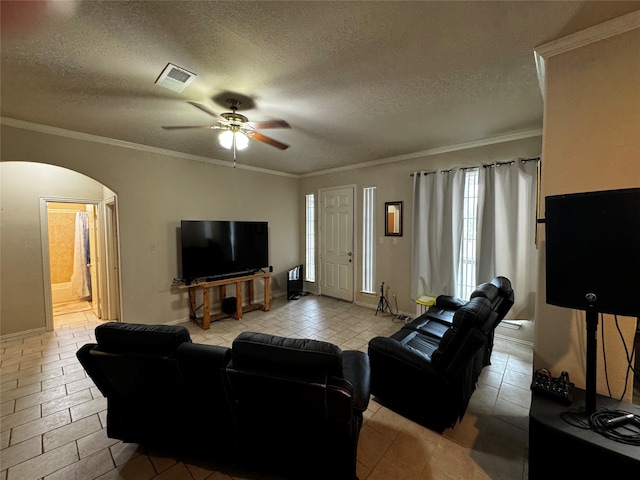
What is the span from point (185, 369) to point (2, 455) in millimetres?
1547

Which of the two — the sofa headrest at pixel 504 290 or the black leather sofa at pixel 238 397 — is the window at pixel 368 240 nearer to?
the sofa headrest at pixel 504 290

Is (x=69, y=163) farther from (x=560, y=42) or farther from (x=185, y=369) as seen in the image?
(x=560, y=42)

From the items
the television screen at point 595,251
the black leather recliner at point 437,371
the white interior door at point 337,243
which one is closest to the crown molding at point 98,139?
the white interior door at point 337,243

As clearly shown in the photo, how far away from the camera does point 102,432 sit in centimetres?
194

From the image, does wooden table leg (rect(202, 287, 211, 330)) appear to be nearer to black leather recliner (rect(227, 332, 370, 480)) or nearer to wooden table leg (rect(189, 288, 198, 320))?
wooden table leg (rect(189, 288, 198, 320))

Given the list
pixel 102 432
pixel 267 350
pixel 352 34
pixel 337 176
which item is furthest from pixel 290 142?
pixel 102 432

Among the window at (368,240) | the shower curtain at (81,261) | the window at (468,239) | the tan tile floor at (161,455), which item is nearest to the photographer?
the tan tile floor at (161,455)

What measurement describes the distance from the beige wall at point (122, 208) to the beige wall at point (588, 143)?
4.34m

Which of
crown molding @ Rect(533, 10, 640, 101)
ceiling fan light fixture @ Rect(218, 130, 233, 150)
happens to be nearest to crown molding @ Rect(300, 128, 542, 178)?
crown molding @ Rect(533, 10, 640, 101)

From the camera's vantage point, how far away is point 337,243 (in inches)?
207

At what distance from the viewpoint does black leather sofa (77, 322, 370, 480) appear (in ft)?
4.25

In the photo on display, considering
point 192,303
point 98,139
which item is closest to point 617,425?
point 192,303

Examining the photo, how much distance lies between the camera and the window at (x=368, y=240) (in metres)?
4.79

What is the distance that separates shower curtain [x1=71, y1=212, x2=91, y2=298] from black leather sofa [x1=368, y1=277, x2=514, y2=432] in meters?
6.24
